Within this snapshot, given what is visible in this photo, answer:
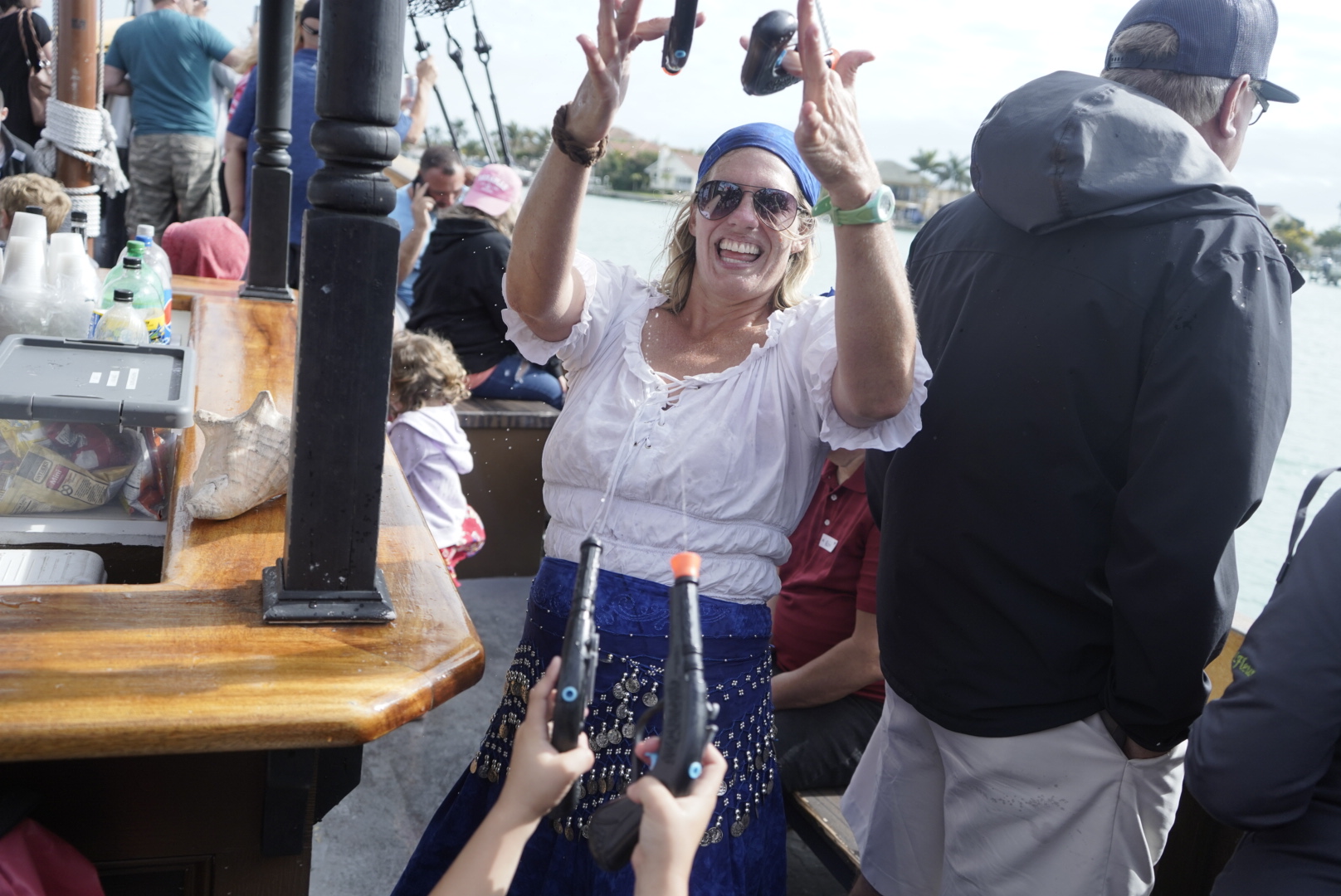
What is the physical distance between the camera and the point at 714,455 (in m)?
1.63

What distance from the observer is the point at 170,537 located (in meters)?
1.59

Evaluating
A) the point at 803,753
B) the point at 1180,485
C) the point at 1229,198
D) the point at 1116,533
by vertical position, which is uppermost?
the point at 1229,198

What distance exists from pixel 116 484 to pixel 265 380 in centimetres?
66

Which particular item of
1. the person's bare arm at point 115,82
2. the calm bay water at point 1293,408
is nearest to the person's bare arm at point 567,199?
the calm bay water at point 1293,408

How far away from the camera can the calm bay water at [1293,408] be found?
15.4 ft

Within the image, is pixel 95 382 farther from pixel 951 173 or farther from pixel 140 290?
pixel 951 173

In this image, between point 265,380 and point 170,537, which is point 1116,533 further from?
point 265,380

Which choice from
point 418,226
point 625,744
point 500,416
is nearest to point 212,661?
point 625,744

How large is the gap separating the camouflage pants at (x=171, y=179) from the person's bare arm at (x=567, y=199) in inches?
196

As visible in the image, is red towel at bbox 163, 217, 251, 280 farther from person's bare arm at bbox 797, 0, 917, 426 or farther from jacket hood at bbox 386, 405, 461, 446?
person's bare arm at bbox 797, 0, 917, 426

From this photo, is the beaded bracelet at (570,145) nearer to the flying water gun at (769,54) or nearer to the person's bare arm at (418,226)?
the flying water gun at (769,54)

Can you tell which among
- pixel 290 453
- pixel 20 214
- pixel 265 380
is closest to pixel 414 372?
pixel 265 380

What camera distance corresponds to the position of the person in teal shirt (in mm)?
5840

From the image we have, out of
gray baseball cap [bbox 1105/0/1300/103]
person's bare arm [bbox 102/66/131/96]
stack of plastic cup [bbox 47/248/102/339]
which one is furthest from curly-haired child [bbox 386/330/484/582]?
person's bare arm [bbox 102/66/131/96]
